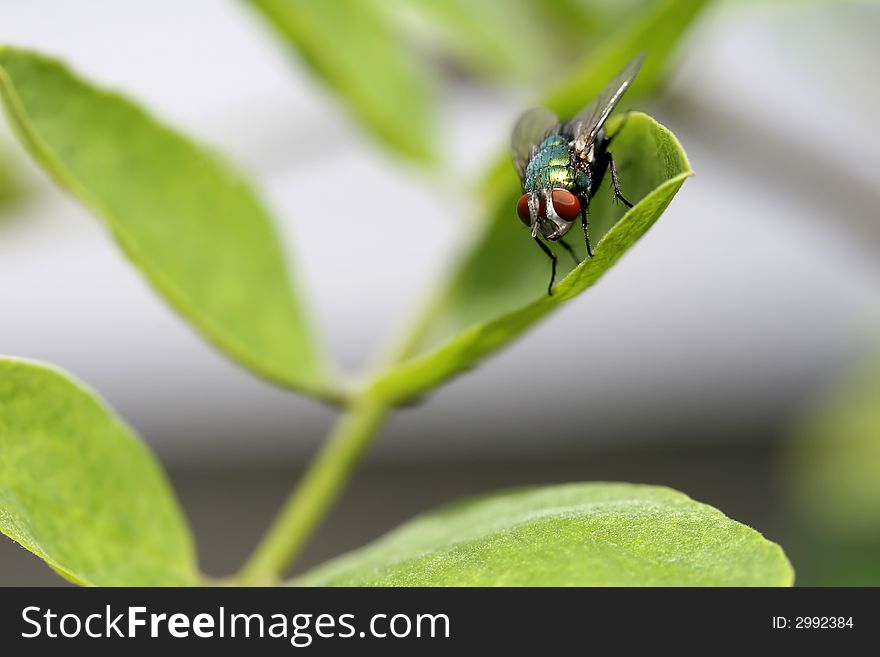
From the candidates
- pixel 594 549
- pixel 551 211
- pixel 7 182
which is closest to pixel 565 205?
pixel 551 211

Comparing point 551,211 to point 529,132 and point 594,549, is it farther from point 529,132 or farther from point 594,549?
point 594,549

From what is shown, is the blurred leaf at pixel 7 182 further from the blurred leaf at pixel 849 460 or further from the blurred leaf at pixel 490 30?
the blurred leaf at pixel 849 460

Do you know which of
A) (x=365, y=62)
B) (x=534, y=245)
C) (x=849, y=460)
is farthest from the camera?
(x=849, y=460)

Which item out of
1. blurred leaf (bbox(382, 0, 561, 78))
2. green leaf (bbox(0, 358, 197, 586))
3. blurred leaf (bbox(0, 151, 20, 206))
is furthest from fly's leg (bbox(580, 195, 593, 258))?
blurred leaf (bbox(0, 151, 20, 206))

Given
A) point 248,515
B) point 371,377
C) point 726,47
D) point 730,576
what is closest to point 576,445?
point 248,515

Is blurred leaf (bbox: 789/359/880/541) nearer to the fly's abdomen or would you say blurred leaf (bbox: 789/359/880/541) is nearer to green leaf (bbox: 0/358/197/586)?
the fly's abdomen
